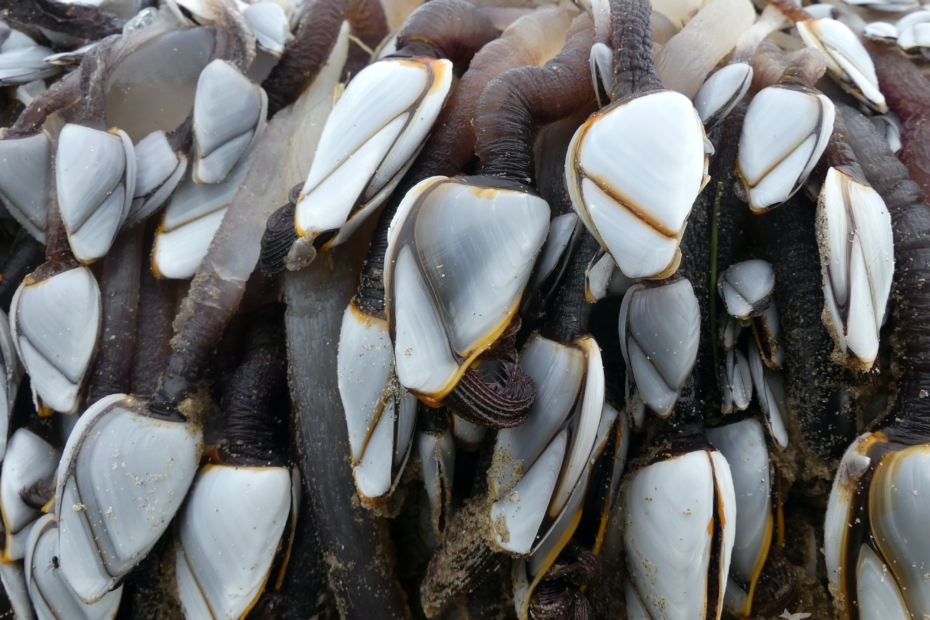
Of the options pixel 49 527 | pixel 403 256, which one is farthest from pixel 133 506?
pixel 403 256

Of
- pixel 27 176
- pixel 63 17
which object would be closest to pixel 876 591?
pixel 27 176

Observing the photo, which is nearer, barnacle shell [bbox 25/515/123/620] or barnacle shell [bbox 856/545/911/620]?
barnacle shell [bbox 856/545/911/620]

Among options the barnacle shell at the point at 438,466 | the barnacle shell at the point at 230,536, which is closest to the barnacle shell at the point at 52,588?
the barnacle shell at the point at 230,536

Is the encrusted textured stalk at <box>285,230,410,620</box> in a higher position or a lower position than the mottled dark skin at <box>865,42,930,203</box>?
lower

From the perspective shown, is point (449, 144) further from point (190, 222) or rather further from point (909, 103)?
point (909, 103)

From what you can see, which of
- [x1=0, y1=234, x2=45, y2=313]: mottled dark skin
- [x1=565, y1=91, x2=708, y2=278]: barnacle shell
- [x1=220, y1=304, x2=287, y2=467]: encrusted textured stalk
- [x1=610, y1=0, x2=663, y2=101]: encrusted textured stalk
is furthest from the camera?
[x1=0, y1=234, x2=45, y2=313]: mottled dark skin

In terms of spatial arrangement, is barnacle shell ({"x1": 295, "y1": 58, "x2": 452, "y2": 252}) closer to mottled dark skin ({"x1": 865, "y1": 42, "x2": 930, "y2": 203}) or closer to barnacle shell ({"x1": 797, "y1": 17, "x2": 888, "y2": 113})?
barnacle shell ({"x1": 797, "y1": 17, "x2": 888, "y2": 113})

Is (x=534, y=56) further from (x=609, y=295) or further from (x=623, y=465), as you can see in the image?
(x=623, y=465)

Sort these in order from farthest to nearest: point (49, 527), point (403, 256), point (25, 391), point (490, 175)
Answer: point (25, 391)
point (49, 527)
point (490, 175)
point (403, 256)

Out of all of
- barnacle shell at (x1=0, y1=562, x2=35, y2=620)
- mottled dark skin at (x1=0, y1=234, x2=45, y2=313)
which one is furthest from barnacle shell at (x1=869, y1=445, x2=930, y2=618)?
mottled dark skin at (x1=0, y1=234, x2=45, y2=313)
